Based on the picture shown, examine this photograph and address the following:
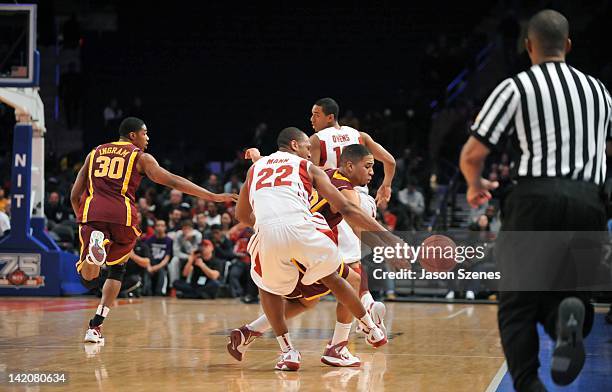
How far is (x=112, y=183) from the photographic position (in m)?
8.13

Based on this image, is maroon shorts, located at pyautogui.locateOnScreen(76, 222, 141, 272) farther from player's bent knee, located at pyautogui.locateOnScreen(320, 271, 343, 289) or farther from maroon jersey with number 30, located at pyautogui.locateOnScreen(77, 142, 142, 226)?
player's bent knee, located at pyautogui.locateOnScreen(320, 271, 343, 289)

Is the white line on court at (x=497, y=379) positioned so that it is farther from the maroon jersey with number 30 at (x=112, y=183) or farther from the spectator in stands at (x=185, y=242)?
the spectator in stands at (x=185, y=242)

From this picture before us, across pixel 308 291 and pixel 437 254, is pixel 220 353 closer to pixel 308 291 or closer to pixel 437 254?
pixel 308 291

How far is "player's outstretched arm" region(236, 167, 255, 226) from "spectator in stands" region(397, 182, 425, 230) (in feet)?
35.2

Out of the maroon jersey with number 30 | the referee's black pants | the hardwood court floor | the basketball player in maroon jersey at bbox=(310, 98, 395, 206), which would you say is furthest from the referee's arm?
the maroon jersey with number 30

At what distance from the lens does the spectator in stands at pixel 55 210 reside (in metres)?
17.2

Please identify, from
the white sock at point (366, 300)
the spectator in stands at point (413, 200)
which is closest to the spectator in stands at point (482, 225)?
the spectator in stands at point (413, 200)

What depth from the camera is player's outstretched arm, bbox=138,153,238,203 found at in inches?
293

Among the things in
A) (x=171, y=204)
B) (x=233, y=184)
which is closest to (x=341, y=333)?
(x=171, y=204)

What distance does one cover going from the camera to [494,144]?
150 inches

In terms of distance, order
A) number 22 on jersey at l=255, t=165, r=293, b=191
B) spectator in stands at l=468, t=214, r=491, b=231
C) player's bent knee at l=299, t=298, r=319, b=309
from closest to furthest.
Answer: number 22 on jersey at l=255, t=165, r=293, b=191 → player's bent knee at l=299, t=298, r=319, b=309 → spectator in stands at l=468, t=214, r=491, b=231

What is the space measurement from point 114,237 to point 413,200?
9.92m

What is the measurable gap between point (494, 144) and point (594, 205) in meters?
0.50

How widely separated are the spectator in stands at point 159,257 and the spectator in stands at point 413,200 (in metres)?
4.68
